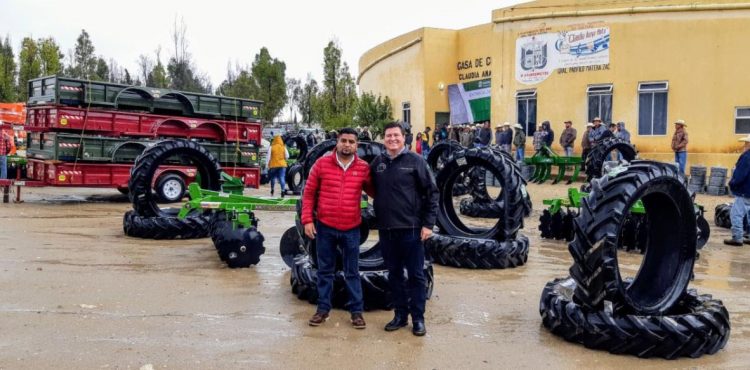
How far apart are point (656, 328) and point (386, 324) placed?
2.21 metres

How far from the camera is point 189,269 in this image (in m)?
8.66

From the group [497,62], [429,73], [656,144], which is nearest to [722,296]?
[656,144]

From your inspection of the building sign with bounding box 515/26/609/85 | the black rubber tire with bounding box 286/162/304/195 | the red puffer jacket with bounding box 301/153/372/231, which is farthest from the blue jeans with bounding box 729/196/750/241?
the building sign with bounding box 515/26/609/85

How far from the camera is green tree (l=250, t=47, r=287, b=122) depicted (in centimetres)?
4675

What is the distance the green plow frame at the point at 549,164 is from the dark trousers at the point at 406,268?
54.8 feet

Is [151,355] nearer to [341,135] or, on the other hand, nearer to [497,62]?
[341,135]

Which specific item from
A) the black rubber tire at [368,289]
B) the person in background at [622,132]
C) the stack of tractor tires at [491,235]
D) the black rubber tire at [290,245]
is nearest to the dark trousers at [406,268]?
the black rubber tire at [368,289]

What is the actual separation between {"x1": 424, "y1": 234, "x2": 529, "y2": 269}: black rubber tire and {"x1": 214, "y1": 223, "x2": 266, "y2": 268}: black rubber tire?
2.11 metres

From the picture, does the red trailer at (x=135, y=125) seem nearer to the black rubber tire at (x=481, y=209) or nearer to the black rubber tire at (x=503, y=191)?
the black rubber tire at (x=481, y=209)

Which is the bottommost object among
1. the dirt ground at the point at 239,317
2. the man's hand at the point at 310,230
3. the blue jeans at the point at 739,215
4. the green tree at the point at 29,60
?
the dirt ground at the point at 239,317

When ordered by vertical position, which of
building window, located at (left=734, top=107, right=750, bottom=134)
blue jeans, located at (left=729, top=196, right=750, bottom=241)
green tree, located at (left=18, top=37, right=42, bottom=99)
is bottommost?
blue jeans, located at (left=729, top=196, right=750, bottom=241)

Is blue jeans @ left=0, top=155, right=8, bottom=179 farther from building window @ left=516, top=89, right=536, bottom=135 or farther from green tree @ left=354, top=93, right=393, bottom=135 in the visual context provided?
green tree @ left=354, top=93, right=393, bottom=135

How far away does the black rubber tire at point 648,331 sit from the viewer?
540cm

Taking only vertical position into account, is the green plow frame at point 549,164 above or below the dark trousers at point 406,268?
above
